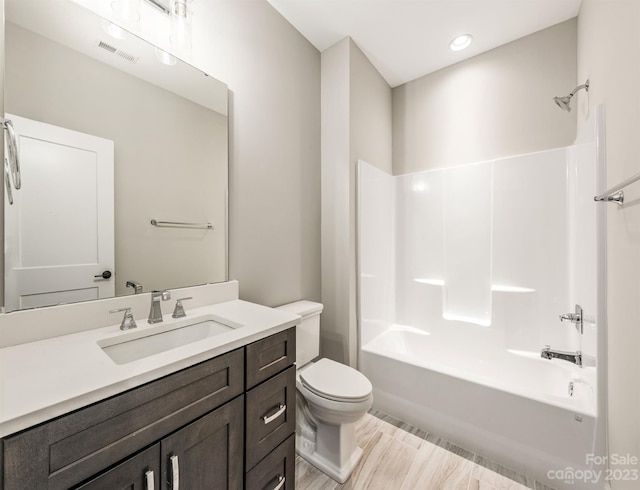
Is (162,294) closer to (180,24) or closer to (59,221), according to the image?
(59,221)

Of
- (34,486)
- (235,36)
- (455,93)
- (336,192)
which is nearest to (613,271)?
(336,192)

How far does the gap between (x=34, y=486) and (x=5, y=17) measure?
1356 mm

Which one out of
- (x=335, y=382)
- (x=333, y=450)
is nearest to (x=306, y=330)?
(x=335, y=382)

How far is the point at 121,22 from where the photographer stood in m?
1.12

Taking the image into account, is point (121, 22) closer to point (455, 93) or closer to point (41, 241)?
point (41, 241)

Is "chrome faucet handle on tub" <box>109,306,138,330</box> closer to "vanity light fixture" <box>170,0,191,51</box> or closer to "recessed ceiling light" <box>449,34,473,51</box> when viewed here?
"vanity light fixture" <box>170,0,191,51</box>

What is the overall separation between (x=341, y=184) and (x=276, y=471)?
172cm

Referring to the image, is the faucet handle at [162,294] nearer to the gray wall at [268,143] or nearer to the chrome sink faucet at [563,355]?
the gray wall at [268,143]

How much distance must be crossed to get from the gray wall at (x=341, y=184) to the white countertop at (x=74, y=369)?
1.06 metres

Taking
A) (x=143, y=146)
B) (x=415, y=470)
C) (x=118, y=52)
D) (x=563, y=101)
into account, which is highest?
(x=563, y=101)

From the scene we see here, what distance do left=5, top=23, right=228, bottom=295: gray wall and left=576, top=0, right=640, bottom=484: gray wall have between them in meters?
1.76

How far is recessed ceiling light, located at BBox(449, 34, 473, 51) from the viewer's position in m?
2.04

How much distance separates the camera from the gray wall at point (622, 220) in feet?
3.26

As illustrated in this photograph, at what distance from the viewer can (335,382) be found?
154 centimetres
